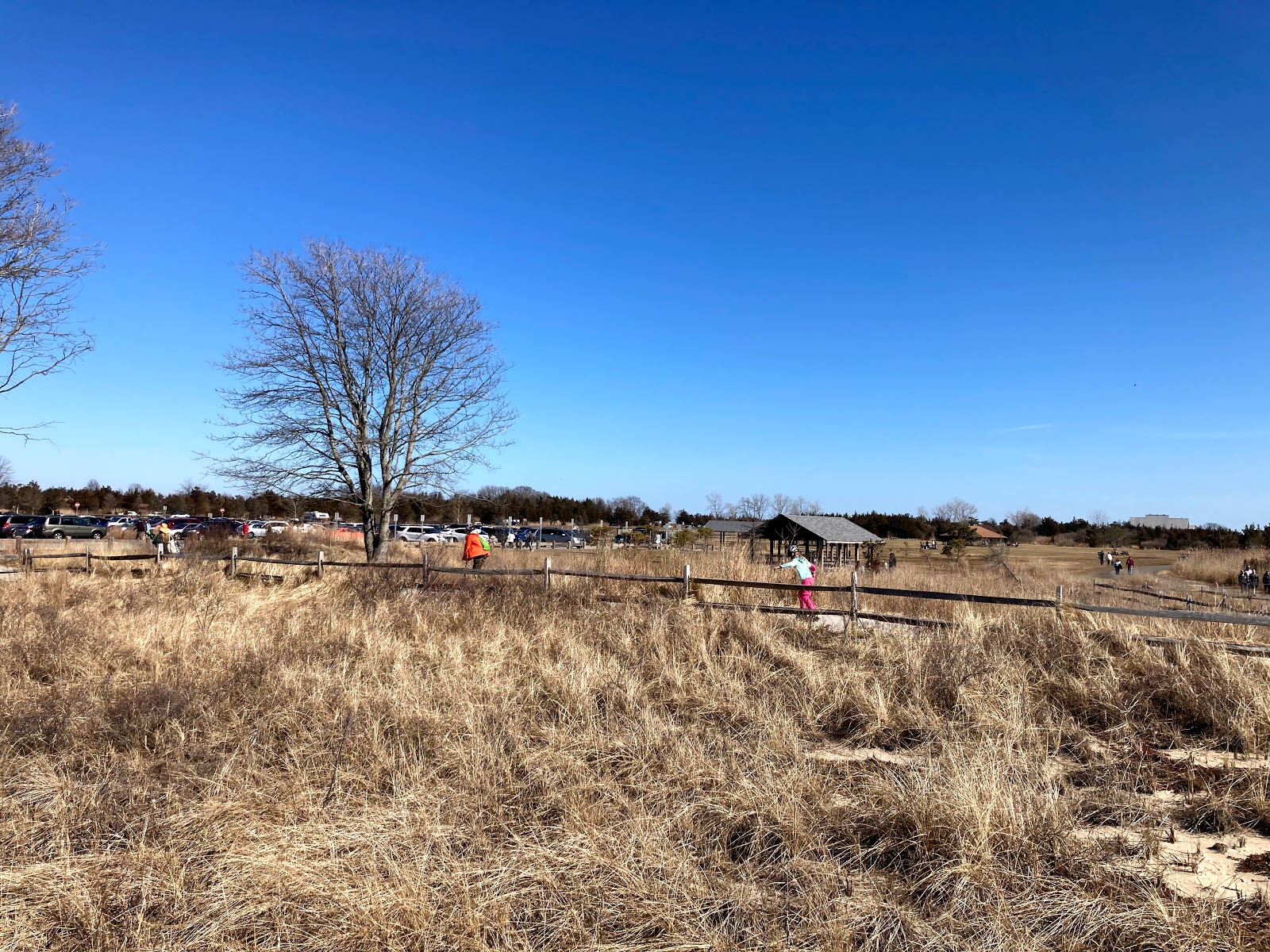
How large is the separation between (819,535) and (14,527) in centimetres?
4120

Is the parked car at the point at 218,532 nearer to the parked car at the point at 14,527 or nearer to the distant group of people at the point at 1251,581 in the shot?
the parked car at the point at 14,527

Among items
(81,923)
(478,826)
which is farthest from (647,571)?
(81,923)

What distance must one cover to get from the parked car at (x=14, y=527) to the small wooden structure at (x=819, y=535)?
37098 mm

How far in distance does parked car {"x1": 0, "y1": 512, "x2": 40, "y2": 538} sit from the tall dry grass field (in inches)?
1530

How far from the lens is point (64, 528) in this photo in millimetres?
39562

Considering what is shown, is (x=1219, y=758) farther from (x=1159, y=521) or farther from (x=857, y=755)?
(x=1159, y=521)

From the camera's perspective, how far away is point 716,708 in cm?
677

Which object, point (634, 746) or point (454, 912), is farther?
point (634, 746)

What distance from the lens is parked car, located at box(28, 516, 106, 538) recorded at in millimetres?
39344

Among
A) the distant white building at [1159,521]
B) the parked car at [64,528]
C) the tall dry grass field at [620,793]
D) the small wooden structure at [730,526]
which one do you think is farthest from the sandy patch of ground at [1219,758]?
the distant white building at [1159,521]

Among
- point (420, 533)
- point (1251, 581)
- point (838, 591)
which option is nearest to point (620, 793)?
point (838, 591)

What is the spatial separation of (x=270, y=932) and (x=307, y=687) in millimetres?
3969

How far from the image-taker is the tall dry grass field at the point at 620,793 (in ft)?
11.2

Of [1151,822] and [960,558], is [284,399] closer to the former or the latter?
[1151,822]
